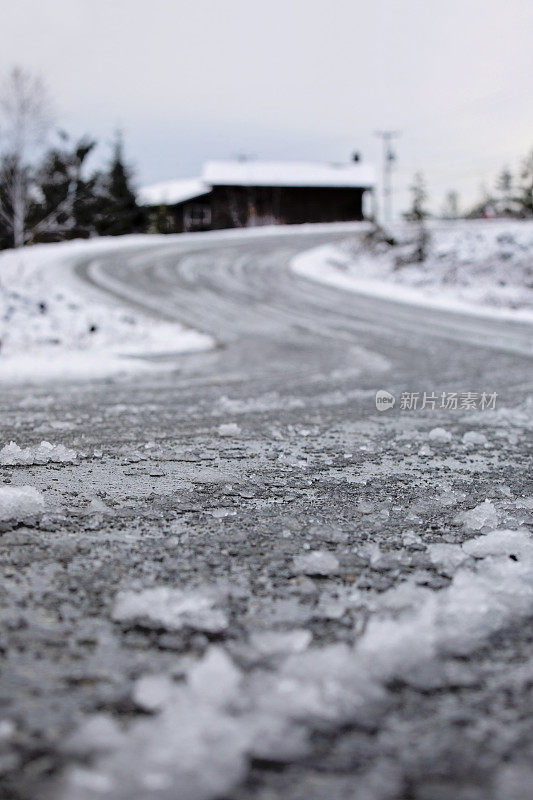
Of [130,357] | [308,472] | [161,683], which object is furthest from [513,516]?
[130,357]

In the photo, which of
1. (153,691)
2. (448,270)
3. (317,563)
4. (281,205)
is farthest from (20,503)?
(281,205)

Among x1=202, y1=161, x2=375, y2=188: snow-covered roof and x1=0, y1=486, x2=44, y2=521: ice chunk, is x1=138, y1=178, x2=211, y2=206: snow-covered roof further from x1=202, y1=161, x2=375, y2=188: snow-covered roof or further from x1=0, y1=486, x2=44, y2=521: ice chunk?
x1=0, y1=486, x2=44, y2=521: ice chunk

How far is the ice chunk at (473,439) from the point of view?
3.34 metres

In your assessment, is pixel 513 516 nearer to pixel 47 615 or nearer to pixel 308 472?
pixel 308 472

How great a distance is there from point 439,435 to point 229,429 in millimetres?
1111

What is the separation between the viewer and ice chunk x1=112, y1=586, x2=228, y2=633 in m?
1.51

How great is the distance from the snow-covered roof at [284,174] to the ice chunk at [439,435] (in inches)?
1634

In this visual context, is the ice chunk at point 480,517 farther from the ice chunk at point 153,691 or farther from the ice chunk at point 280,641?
the ice chunk at point 153,691

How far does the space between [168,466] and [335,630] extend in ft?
4.91

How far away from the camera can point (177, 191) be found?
45.7 meters

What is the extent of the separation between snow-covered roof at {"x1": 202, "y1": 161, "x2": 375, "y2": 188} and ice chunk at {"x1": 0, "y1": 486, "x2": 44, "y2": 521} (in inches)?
1675

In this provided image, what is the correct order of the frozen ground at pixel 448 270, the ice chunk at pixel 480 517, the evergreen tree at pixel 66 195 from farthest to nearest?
the evergreen tree at pixel 66 195, the frozen ground at pixel 448 270, the ice chunk at pixel 480 517

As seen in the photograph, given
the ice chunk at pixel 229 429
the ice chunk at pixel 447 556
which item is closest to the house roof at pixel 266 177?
the ice chunk at pixel 229 429

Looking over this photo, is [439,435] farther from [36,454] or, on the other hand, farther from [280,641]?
[280,641]
